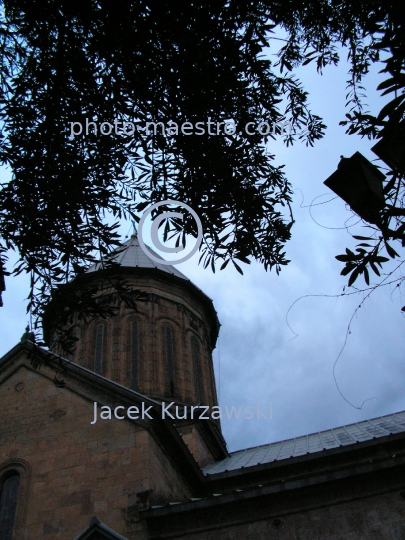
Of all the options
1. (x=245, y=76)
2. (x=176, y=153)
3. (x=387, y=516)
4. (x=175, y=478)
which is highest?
(x=245, y=76)

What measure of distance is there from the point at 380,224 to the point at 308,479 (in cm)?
558

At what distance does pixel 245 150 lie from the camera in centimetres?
548

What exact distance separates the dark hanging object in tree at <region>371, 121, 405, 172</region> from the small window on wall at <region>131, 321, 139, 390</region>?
1098 centimetres

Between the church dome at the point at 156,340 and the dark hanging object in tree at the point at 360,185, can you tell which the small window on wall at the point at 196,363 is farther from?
the dark hanging object in tree at the point at 360,185

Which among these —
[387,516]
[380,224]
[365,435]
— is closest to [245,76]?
[380,224]

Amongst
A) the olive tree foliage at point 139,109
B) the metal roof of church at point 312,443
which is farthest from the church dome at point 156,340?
the olive tree foliage at point 139,109

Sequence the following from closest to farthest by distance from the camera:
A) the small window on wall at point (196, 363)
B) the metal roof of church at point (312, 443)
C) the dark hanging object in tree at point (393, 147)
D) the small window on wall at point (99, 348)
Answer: the dark hanging object in tree at point (393, 147) < the metal roof of church at point (312, 443) < the small window on wall at point (99, 348) < the small window on wall at point (196, 363)

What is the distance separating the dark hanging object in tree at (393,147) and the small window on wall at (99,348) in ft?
38.1

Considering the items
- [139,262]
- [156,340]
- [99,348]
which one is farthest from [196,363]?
[139,262]

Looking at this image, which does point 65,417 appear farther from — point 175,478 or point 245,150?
point 245,150

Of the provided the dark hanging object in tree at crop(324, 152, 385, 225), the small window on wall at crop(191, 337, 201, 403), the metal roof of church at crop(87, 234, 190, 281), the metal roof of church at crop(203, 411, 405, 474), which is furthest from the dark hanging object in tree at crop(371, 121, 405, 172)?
the metal roof of church at crop(87, 234, 190, 281)

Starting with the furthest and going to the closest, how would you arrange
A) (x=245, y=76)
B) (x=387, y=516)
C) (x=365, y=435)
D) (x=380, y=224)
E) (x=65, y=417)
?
(x=365, y=435), (x=65, y=417), (x=387, y=516), (x=245, y=76), (x=380, y=224)

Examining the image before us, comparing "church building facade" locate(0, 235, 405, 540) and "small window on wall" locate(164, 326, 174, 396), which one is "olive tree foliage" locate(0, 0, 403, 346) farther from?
"small window on wall" locate(164, 326, 174, 396)

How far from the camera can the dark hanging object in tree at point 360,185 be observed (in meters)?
3.38
